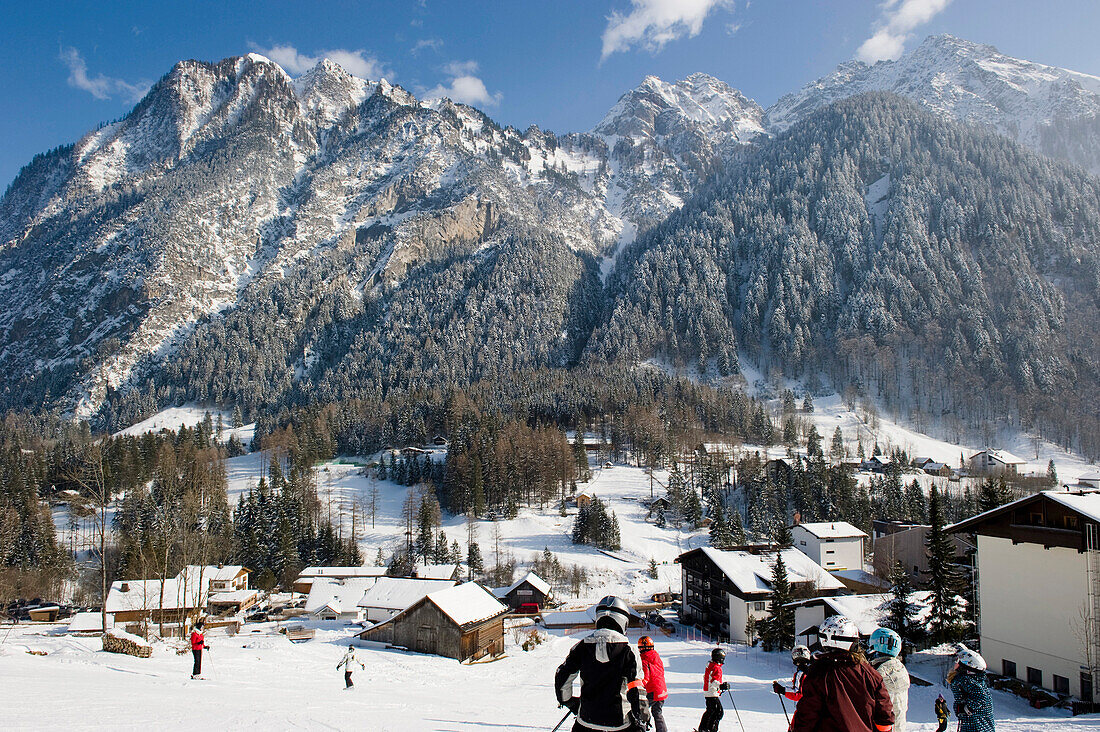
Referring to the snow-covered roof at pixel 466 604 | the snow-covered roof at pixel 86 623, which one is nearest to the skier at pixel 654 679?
the snow-covered roof at pixel 466 604

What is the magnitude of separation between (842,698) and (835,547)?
6233 cm

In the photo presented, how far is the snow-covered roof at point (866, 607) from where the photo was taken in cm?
2962

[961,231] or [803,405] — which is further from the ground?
[961,231]

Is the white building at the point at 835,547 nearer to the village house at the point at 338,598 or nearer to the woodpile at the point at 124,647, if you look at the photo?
the village house at the point at 338,598

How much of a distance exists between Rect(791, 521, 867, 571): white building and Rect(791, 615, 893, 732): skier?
59.9 meters

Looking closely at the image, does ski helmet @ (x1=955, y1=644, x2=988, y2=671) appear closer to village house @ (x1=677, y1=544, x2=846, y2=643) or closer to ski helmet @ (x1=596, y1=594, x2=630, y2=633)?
ski helmet @ (x1=596, y1=594, x2=630, y2=633)

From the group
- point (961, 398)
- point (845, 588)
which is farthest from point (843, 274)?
point (845, 588)

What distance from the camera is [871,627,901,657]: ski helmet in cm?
569

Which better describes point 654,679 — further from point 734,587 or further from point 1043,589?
point 734,587

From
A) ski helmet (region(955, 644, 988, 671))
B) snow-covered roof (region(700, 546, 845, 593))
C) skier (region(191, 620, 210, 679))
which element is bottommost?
snow-covered roof (region(700, 546, 845, 593))

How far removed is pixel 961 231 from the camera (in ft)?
601

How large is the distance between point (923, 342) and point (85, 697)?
18357 cm

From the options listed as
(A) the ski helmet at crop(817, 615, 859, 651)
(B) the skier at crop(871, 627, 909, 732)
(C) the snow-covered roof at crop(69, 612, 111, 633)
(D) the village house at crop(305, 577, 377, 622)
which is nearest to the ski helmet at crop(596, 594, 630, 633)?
(A) the ski helmet at crop(817, 615, 859, 651)

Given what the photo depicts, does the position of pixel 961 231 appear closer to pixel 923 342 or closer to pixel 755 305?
pixel 923 342
